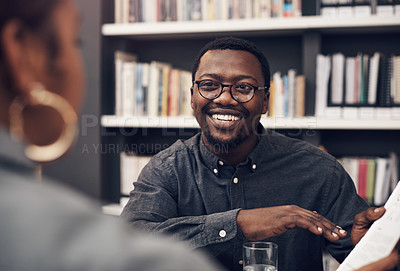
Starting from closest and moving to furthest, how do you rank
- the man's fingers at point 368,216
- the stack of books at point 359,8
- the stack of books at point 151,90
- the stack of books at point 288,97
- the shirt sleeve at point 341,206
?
1. the man's fingers at point 368,216
2. the shirt sleeve at point 341,206
3. the stack of books at point 359,8
4. the stack of books at point 288,97
5. the stack of books at point 151,90

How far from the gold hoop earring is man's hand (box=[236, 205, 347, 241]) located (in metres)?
0.68

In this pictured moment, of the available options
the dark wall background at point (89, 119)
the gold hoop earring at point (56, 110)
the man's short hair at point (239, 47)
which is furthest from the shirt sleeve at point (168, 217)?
the dark wall background at point (89, 119)

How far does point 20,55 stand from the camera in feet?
1.26

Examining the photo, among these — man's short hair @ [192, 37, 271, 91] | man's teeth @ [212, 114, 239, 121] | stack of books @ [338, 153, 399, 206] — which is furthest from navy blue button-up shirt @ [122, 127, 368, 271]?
stack of books @ [338, 153, 399, 206]

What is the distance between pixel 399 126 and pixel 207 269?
6.33ft

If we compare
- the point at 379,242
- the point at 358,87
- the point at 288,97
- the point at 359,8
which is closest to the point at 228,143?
the point at 379,242

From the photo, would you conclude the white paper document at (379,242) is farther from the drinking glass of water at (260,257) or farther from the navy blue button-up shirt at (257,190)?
the navy blue button-up shirt at (257,190)

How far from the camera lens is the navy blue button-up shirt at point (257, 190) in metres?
1.28

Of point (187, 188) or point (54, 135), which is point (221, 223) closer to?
point (187, 188)

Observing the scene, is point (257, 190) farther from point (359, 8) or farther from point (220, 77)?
point (359, 8)

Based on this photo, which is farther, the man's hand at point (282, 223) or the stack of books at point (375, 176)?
the stack of books at point (375, 176)

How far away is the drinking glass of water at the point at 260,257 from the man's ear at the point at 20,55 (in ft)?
2.18

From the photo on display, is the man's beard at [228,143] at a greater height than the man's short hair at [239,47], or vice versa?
the man's short hair at [239,47]

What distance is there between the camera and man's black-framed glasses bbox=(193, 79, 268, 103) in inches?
56.9
